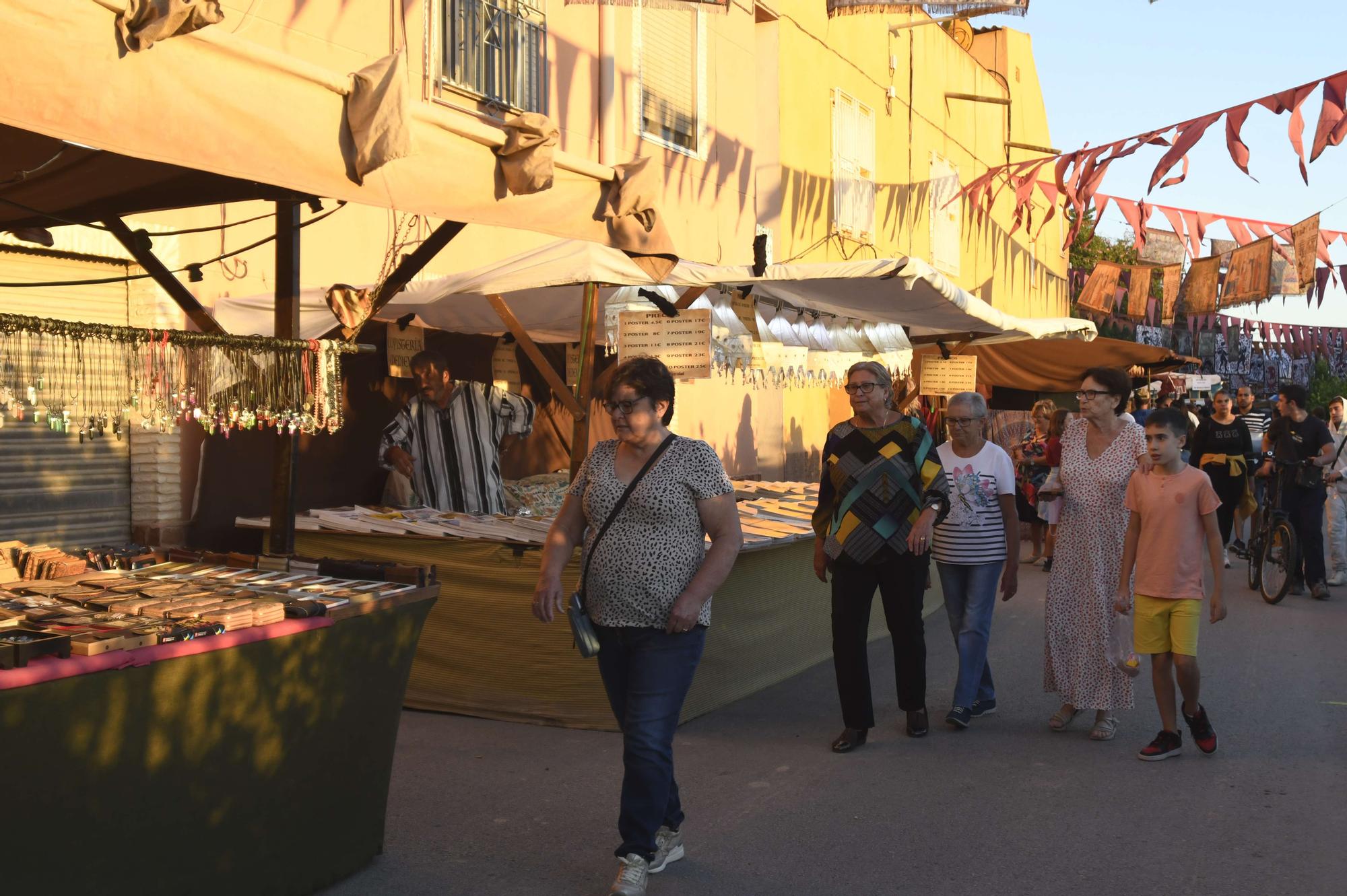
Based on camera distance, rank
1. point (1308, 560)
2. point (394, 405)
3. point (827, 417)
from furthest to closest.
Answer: point (827, 417)
point (1308, 560)
point (394, 405)

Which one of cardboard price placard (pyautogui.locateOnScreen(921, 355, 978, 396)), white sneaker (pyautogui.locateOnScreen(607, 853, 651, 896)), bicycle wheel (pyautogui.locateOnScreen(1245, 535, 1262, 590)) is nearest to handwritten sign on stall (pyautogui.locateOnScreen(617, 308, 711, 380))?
white sneaker (pyautogui.locateOnScreen(607, 853, 651, 896))

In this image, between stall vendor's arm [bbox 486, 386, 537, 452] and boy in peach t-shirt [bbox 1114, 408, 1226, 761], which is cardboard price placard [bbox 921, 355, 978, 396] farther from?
boy in peach t-shirt [bbox 1114, 408, 1226, 761]

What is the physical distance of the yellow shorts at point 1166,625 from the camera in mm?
5883

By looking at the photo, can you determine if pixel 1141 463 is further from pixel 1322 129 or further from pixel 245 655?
pixel 1322 129

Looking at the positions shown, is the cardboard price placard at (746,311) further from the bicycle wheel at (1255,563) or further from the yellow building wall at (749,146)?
the bicycle wheel at (1255,563)

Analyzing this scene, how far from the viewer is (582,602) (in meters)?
4.47

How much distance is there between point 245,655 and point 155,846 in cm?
57

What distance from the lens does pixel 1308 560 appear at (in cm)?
1155

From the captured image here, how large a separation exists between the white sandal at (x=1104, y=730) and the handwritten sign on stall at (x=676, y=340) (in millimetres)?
2657

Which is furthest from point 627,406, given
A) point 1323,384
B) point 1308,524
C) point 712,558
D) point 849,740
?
point 1323,384

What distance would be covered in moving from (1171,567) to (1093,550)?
646mm

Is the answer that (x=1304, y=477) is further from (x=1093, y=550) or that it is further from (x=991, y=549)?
(x=991, y=549)

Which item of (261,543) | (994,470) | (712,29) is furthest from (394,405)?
(712,29)

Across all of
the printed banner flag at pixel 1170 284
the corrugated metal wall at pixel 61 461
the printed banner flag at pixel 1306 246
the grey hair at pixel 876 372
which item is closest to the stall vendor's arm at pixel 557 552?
the grey hair at pixel 876 372
